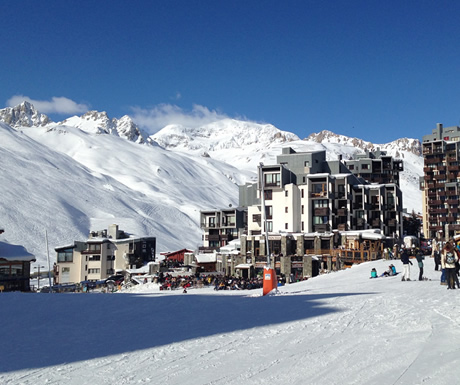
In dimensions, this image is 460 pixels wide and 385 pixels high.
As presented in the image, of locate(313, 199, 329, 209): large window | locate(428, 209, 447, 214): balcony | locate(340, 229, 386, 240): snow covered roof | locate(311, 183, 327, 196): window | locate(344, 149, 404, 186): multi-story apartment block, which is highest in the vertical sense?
locate(344, 149, 404, 186): multi-story apartment block

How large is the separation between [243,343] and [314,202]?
54.8m

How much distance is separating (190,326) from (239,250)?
170 feet

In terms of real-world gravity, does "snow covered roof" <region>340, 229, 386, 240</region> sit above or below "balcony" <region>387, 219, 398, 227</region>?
below

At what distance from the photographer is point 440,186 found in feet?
328

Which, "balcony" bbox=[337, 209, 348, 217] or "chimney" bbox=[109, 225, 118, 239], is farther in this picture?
"chimney" bbox=[109, 225, 118, 239]

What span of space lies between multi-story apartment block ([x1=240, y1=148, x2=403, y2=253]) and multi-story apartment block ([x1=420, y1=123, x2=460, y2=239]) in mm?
28674

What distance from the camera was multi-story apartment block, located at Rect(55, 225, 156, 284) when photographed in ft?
263

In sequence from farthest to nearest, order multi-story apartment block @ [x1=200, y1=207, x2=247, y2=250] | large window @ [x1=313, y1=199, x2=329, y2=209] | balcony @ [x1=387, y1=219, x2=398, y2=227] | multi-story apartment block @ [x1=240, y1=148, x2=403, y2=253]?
multi-story apartment block @ [x1=200, y1=207, x2=247, y2=250]
balcony @ [x1=387, y1=219, x2=398, y2=227]
large window @ [x1=313, y1=199, x2=329, y2=209]
multi-story apartment block @ [x1=240, y1=148, x2=403, y2=253]

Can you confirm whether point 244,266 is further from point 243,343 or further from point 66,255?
point 243,343

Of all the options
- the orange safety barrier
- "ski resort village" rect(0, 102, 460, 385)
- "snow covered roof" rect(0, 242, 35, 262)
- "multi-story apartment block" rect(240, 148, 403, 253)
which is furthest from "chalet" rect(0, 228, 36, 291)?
"multi-story apartment block" rect(240, 148, 403, 253)

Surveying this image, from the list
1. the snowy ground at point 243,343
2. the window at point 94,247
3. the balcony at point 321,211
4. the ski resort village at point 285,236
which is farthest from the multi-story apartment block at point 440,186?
the snowy ground at point 243,343

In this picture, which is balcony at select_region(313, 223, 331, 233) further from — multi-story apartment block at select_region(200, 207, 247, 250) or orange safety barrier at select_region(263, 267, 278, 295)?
orange safety barrier at select_region(263, 267, 278, 295)

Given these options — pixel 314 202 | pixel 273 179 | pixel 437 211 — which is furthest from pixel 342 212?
pixel 437 211

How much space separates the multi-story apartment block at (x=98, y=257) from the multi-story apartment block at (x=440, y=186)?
5478 centimetres
